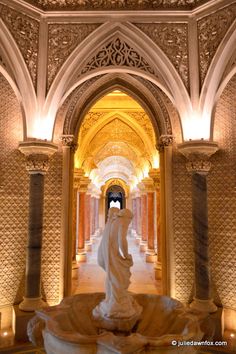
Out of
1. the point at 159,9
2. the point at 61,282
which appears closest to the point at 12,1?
the point at 159,9

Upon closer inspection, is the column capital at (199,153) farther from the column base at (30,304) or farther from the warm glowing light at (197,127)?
the column base at (30,304)

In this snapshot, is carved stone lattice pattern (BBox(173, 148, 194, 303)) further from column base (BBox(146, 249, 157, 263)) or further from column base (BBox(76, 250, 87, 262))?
column base (BBox(76, 250, 87, 262))

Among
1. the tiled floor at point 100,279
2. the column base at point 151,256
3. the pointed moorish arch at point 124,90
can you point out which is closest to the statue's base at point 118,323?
the pointed moorish arch at point 124,90

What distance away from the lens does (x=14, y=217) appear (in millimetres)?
6102

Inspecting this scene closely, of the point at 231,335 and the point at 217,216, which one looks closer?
the point at 231,335

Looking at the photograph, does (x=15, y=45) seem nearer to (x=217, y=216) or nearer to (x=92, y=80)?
(x=92, y=80)

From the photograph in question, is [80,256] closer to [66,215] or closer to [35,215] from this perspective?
[66,215]

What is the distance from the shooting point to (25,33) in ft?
18.5

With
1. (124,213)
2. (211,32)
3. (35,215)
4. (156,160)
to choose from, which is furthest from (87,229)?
(124,213)

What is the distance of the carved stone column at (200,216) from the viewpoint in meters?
5.64

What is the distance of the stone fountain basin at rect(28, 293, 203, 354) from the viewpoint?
2.50 meters

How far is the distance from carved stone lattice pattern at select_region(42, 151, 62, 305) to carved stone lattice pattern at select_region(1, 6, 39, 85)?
6.90ft

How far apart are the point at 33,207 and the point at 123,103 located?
5.93 m

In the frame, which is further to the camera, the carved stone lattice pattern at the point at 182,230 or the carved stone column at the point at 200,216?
the carved stone lattice pattern at the point at 182,230
